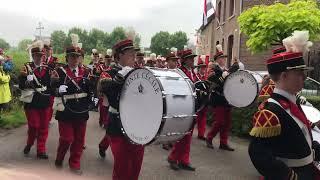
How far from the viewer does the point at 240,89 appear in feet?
29.5

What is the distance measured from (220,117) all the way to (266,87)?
2.83 metres

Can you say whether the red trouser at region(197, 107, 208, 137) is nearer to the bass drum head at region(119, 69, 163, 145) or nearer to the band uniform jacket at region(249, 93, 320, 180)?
the bass drum head at region(119, 69, 163, 145)

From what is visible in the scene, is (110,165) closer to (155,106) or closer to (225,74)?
(225,74)

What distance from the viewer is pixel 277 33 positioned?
1702cm

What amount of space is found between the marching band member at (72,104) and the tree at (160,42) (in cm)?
7455

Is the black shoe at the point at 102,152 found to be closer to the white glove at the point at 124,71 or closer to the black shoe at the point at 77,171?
the black shoe at the point at 77,171

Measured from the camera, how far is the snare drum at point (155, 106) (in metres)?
4.64

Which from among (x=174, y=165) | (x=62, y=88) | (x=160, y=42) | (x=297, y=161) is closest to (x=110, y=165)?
(x=174, y=165)

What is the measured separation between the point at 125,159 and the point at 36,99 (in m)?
3.56

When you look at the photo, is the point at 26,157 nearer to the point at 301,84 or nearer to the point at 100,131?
the point at 100,131

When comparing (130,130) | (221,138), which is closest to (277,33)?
(221,138)

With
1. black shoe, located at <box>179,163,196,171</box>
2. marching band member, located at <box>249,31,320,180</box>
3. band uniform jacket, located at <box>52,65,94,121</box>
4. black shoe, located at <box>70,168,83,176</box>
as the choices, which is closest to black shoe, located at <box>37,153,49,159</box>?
black shoe, located at <box>70,168,83,176</box>

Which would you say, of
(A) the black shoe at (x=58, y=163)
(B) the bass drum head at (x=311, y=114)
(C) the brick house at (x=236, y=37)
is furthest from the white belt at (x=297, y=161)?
(C) the brick house at (x=236, y=37)

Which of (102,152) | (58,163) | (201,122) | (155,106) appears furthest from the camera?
(201,122)
